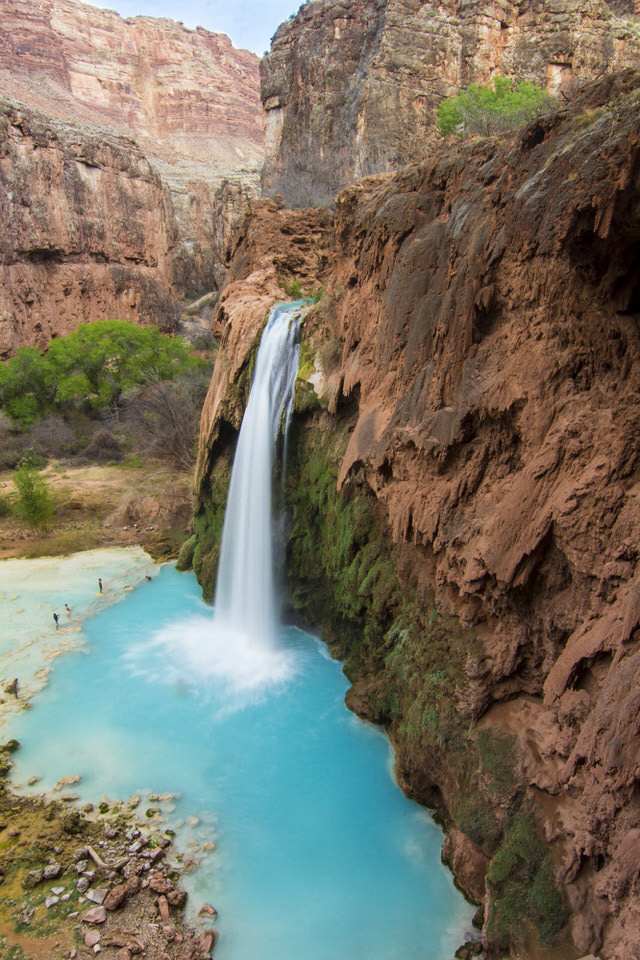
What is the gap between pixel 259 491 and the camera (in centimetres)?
1315

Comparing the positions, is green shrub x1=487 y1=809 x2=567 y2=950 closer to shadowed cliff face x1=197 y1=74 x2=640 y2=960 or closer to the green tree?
shadowed cliff face x1=197 y1=74 x2=640 y2=960

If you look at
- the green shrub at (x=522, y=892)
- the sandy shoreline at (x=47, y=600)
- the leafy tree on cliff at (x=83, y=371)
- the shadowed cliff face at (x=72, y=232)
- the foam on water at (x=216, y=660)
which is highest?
the shadowed cliff face at (x=72, y=232)

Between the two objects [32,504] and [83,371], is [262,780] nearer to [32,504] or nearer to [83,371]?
[32,504]

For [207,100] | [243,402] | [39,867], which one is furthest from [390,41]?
[207,100]

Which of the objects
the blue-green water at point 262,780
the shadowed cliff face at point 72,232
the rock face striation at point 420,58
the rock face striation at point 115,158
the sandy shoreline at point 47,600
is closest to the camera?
the blue-green water at point 262,780

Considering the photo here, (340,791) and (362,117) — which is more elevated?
(362,117)

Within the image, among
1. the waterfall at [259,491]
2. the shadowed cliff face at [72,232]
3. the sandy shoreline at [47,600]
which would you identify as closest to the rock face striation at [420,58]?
Result: the shadowed cliff face at [72,232]

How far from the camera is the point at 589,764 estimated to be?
500 centimetres

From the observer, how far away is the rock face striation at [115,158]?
1364 inches

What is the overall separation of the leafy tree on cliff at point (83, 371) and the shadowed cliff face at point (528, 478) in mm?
21450

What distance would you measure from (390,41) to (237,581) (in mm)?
32818

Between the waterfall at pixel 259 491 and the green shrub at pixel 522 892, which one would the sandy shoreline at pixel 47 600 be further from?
the green shrub at pixel 522 892

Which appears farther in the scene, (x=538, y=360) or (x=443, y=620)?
(x=443, y=620)

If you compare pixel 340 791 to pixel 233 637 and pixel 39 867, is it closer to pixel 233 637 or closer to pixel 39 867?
pixel 39 867
